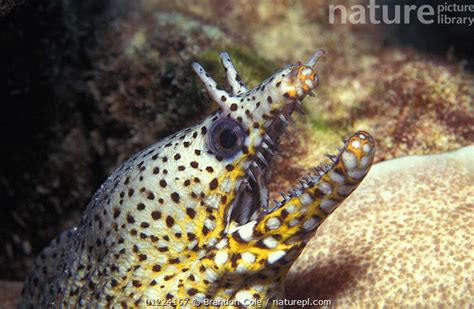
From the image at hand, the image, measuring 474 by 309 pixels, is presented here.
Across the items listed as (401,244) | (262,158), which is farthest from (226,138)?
(401,244)

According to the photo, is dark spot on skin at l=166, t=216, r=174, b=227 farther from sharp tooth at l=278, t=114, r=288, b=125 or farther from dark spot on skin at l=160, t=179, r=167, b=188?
sharp tooth at l=278, t=114, r=288, b=125

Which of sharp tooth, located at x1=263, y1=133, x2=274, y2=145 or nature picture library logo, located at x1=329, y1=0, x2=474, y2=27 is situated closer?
sharp tooth, located at x1=263, y1=133, x2=274, y2=145

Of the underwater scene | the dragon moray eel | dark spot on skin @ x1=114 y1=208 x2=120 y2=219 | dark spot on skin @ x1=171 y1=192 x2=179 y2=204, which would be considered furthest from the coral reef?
dark spot on skin @ x1=114 y1=208 x2=120 y2=219

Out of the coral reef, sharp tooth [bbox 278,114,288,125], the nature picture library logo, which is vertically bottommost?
the coral reef

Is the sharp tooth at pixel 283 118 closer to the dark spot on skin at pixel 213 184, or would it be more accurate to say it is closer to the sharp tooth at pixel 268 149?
the sharp tooth at pixel 268 149

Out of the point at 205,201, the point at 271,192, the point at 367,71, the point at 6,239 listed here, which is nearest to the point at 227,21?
the point at 367,71

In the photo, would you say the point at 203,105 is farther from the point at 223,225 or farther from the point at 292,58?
the point at 223,225

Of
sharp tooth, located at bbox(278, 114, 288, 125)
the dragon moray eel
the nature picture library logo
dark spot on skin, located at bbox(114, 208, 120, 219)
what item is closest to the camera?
the dragon moray eel

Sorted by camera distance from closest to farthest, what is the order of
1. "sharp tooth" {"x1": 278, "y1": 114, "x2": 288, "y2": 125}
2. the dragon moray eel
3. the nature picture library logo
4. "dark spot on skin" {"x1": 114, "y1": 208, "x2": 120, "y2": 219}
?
the dragon moray eel < "sharp tooth" {"x1": 278, "y1": 114, "x2": 288, "y2": 125} < "dark spot on skin" {"x1": 114, "y1": 208, "x2": 120, "y2": 219} < the nature picture library logo
